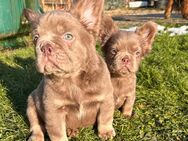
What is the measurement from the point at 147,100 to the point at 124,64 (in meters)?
0.89

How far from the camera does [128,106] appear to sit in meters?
5.02

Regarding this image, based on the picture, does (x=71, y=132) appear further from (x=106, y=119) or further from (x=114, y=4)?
(x=114, y=4)

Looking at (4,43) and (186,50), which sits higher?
(186,50)

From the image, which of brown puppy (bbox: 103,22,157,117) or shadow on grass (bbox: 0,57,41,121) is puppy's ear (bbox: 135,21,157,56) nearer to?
A: brown puppy (bbox: 103,22,157,117)

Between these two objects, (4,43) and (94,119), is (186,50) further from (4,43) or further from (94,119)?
(4,43)

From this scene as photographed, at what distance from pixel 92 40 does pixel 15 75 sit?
3104 millimetres

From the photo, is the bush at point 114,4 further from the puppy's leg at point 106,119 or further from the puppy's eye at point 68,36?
the puppy's eye at point 68,36

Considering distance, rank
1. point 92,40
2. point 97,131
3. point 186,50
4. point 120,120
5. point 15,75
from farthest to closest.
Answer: point 186,50 < point 15,75 < point 120,120 < point 97,131 < point 92,40

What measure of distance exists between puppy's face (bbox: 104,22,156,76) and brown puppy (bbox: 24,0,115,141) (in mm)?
636

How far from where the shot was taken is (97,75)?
4.18 m

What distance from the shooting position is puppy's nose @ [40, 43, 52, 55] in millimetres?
3648

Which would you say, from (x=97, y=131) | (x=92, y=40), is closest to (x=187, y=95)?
(x=97, y=131)

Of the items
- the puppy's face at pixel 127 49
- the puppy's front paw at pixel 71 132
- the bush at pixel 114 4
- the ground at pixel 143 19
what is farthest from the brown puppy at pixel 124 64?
the bush at pixel 114 4

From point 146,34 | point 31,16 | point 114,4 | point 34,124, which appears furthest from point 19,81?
point 114,4
